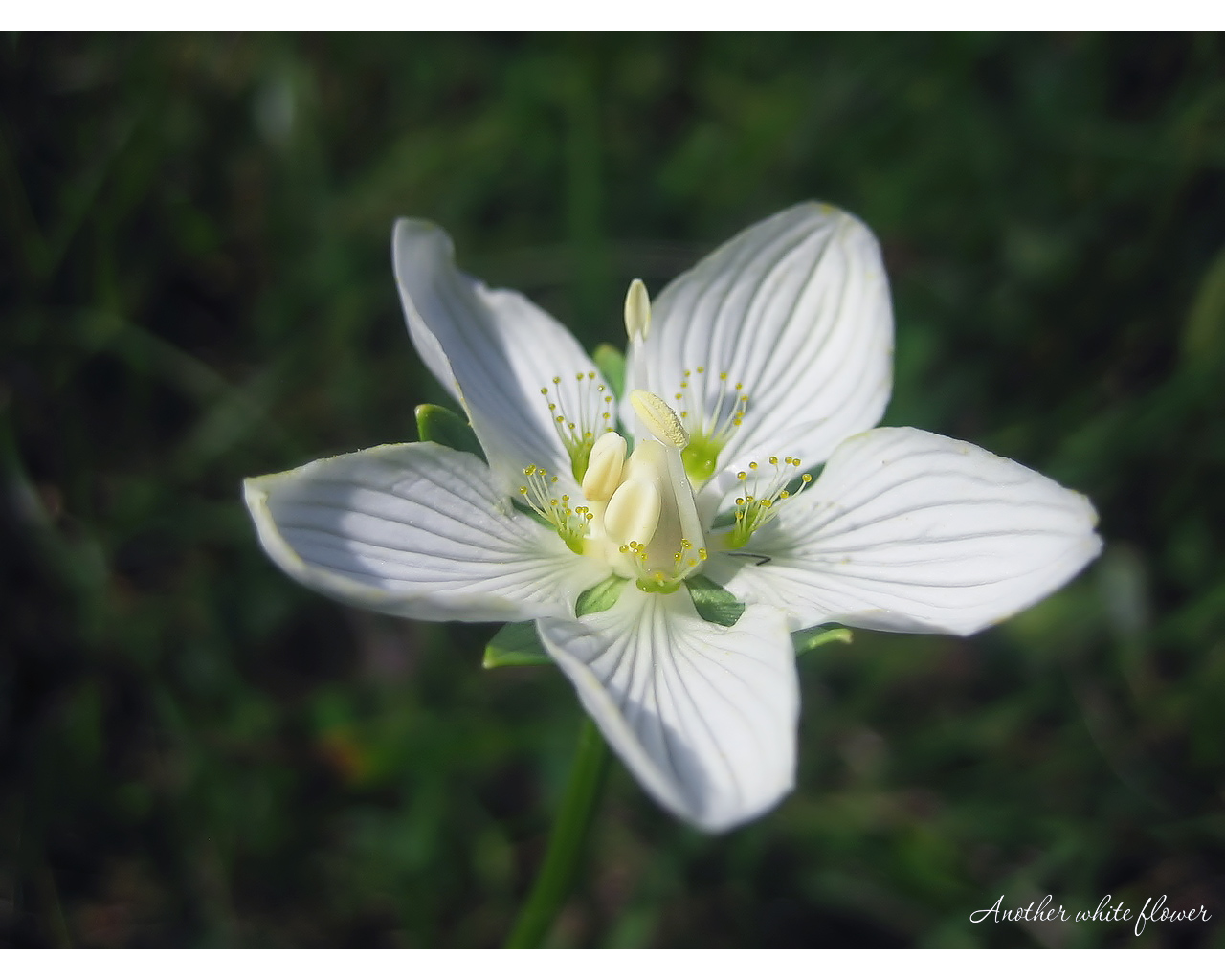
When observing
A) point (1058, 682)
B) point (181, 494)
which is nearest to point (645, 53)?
point (181, 494)

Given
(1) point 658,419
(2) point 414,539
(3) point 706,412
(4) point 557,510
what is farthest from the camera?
(3) point 706,412

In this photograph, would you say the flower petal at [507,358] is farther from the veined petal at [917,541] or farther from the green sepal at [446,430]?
the veined petal at [917,541]

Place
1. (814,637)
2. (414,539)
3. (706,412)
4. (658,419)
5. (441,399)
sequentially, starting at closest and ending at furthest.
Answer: (814,637) < (414,539) < (658,419) < (706,412) < (441,399)

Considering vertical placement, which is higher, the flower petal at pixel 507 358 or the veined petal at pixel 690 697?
the flower petal at pixel 507 358

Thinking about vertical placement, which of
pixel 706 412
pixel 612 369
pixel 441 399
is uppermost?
pixel 612 369

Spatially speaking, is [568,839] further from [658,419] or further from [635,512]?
[658,419]

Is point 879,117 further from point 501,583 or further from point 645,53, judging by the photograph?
point 501,583

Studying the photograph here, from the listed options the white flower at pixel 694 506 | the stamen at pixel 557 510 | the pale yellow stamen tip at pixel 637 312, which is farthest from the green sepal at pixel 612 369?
the stamen at pixel 557 510

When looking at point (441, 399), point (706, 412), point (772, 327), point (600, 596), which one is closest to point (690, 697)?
point (600, 596)
